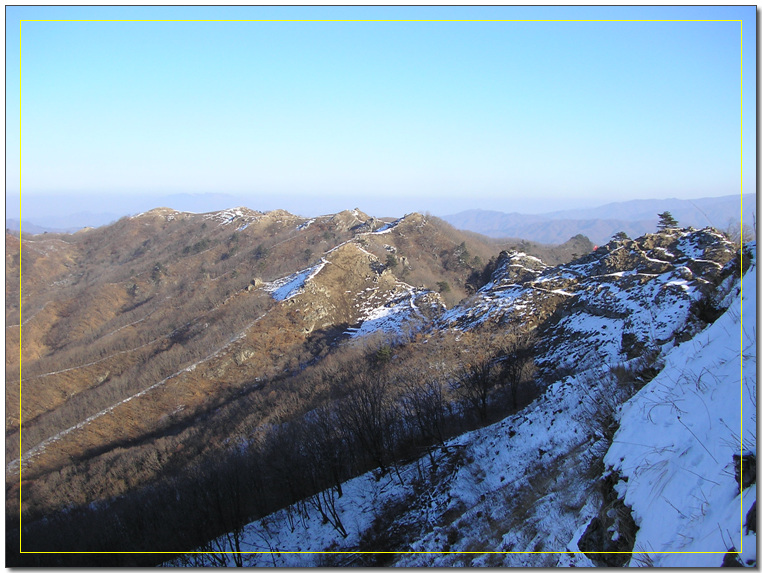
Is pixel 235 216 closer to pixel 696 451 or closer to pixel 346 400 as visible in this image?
pixel 346 400

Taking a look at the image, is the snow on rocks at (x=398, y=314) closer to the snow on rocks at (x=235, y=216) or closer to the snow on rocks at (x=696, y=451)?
the snow on rocks at (x=696, y=451)

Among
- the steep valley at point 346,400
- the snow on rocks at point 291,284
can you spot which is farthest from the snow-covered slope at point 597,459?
the snow on rocks at point 291,284

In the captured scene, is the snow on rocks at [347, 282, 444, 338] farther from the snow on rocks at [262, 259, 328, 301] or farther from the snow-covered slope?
Result: the snow-covered slope

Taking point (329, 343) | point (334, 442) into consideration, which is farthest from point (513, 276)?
point (334, 442)

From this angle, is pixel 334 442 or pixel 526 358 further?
pixel 526 358

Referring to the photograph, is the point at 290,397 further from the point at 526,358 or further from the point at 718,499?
the point at 718,499

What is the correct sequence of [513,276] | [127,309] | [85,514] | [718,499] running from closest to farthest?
1. [718,499]
2. [85,514]
3. [513,276]
4. [127,309]

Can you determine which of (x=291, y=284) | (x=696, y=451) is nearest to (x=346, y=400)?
(x=696, y=451)

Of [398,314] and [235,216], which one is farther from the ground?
[235,216]

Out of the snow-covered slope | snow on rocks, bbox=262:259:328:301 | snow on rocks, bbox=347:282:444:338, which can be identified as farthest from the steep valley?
snow on rocks, bbox=262:259:328:301

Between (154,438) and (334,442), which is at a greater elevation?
(334,442)

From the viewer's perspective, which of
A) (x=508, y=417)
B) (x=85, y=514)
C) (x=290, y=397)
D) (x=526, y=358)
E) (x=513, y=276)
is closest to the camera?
A: (x=508, y=417)
